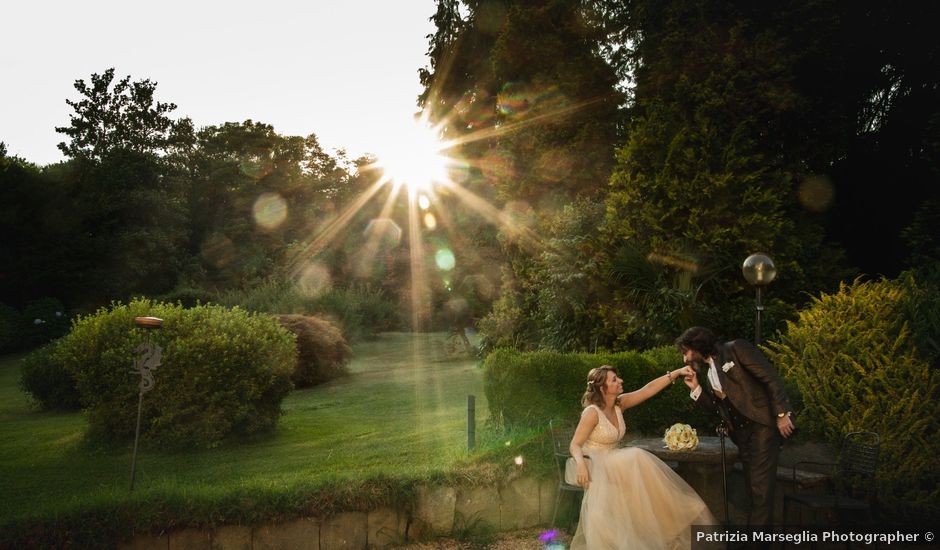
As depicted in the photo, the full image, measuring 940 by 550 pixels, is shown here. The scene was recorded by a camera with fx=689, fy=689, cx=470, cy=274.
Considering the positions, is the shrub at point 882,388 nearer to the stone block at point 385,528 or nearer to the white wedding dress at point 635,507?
the white wedding dress at point 635,507

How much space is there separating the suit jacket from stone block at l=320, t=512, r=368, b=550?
309cm

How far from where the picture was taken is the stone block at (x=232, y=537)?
5258 millimetres

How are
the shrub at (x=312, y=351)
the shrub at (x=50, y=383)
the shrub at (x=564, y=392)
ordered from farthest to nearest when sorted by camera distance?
the shrub at (x=312, y=351) → the shrub at (x=50, y=383) → the shrub at (x=564, y=392)

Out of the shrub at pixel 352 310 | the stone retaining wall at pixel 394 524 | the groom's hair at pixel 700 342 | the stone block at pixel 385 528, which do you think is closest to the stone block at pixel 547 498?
the stone retaining wall at pixel 394 524

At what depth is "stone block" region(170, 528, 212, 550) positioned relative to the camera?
16.9 ft

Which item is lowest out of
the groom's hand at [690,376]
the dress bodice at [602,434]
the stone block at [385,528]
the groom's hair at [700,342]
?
the stone block at [385,528]

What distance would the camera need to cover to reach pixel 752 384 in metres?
5.31

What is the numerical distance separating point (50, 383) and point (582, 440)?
37.6ft

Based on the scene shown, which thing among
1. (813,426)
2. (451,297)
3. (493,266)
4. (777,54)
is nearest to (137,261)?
(451,297)

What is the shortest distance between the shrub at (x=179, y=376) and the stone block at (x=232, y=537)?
3952mm

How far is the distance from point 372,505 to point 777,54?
10.2m

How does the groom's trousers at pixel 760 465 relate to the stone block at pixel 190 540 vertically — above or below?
above

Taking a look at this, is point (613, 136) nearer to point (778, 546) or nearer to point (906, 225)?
point (906, 225)

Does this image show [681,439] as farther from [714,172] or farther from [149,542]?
[714,172]
